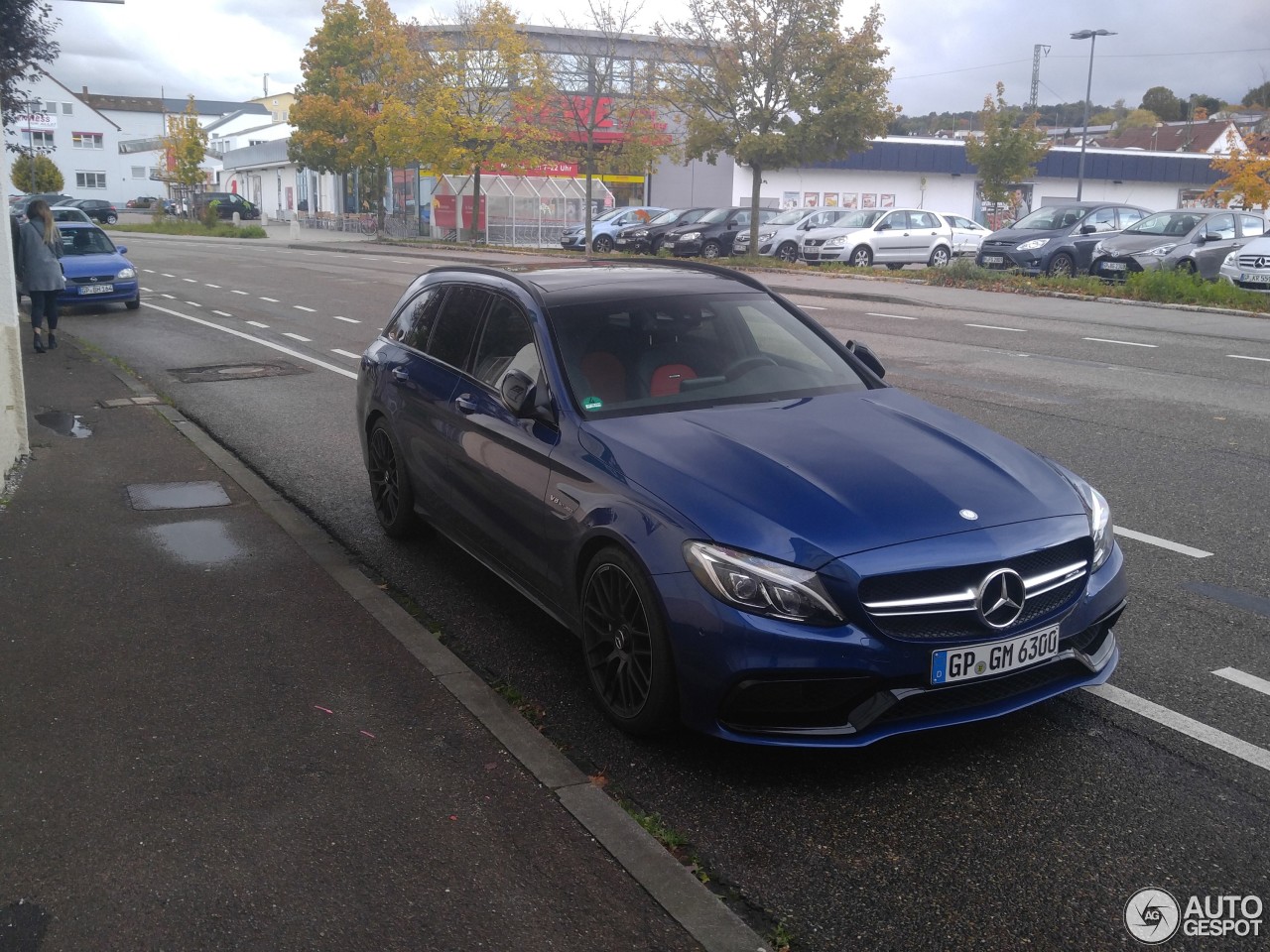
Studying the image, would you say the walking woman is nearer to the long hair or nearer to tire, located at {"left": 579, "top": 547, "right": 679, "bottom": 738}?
the long hair

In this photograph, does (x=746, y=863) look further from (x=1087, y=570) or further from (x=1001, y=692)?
(x=1087, y=570)

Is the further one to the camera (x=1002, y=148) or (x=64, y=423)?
(x=1002, y=148)

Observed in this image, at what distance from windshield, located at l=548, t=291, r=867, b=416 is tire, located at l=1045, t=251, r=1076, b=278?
22.0 meters

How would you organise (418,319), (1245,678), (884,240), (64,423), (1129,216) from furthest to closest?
(884,240) → (1129,216) → (64,423) → (418,319) → (1245,678)

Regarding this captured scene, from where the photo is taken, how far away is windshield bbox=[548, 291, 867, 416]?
5016mm

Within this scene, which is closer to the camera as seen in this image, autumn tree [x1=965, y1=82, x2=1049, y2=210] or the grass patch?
autumn tree [x1=965, y1=82, x2=1049, y2=210]

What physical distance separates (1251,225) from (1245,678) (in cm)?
2228

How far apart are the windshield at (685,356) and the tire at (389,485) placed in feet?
5.50

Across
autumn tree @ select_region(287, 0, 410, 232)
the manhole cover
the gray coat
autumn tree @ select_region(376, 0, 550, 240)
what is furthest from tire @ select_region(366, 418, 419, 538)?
autumn tree @ select_region(287, 0, 410, 232)

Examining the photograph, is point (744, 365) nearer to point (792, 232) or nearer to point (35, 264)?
point (35, 264)

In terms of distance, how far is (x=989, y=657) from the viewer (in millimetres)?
3764

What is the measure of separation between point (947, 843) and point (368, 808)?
1778mm

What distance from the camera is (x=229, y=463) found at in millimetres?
8789

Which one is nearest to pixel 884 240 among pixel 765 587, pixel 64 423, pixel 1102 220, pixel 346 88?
pixel 1102 220
